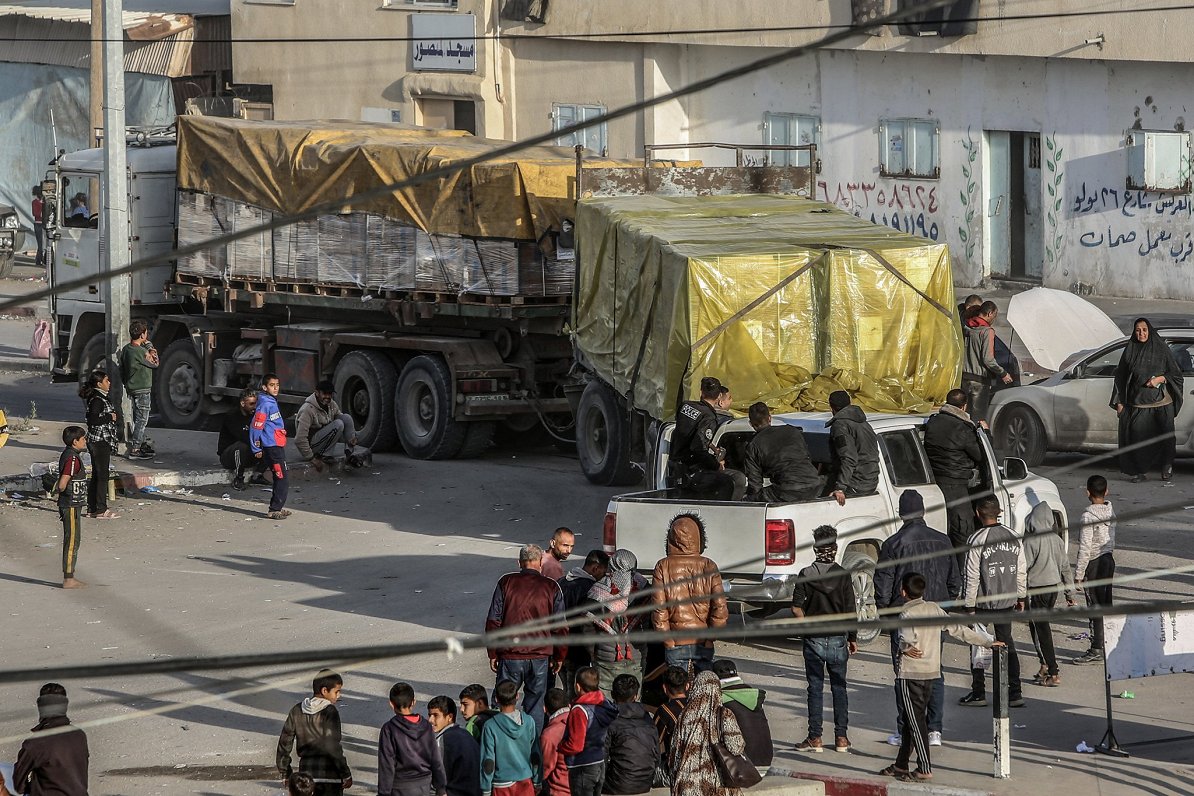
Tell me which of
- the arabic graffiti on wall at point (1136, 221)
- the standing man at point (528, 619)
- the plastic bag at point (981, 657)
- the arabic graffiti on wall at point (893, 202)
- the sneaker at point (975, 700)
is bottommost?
the sneaker at point (975, 700)

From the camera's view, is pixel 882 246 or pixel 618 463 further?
pixel 618 463

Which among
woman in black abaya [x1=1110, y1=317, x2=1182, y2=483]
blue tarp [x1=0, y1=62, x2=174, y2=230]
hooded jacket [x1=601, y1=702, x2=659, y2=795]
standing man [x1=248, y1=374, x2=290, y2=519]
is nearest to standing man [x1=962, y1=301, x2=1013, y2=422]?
woman in black abaya [x1=1110, y1=317, x2=1182, y2=483]

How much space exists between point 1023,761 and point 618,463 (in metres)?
7.58

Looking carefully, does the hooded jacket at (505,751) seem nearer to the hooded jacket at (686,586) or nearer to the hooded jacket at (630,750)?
the hooded jacket at (630,750)

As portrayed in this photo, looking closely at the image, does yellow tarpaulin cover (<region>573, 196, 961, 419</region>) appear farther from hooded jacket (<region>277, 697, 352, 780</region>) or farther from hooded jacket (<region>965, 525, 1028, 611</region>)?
hooded jacket (<region>277, 697, 352, 780</region>)

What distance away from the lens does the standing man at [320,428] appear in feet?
58.7

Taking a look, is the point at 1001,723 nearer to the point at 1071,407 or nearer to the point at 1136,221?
the point at 1071,407

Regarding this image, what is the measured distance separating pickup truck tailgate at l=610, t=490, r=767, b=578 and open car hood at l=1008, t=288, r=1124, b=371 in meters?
8.47

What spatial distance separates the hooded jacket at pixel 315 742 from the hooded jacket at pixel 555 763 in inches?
40.0

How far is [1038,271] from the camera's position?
26.6 m

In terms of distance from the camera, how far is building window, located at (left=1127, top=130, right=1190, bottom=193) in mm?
24031

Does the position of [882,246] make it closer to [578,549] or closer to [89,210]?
[578,549]

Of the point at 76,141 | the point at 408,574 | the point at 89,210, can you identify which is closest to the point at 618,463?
the point at 408,574

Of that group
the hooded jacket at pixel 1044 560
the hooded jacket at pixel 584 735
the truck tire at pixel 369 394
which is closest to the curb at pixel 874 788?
the hooded jacket at pixel 584 735
